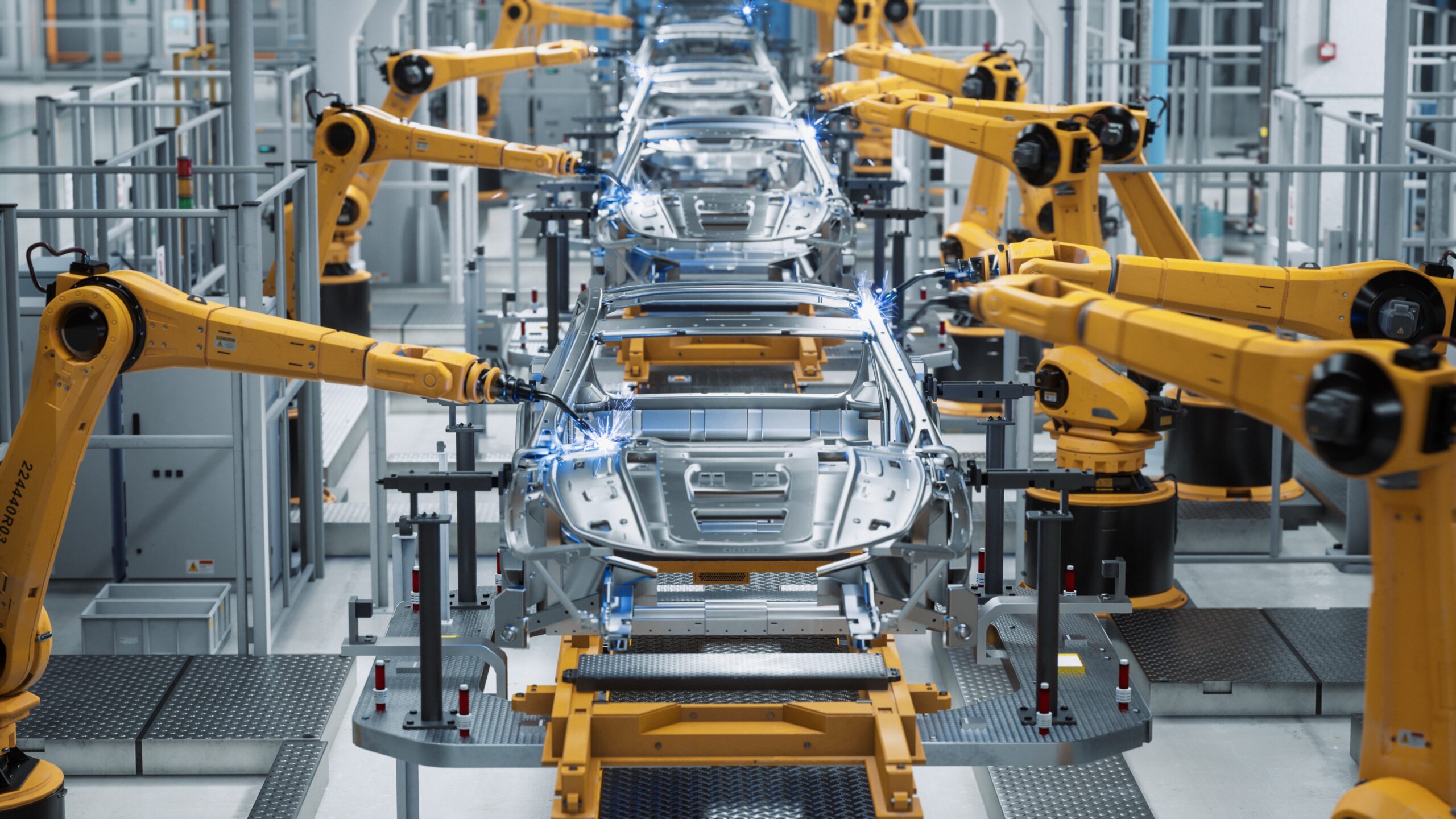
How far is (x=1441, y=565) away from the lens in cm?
381

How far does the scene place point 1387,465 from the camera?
3.65 m

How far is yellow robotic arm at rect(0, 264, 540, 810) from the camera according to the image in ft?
16.9

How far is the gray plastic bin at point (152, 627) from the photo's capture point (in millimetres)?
7059

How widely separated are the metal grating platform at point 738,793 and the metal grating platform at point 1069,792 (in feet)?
1.71

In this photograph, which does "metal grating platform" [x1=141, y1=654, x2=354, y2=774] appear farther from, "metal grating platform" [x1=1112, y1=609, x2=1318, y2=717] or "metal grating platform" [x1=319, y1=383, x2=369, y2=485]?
"metal grating platform" [x1=1112, y1=609, x2=1318, y2=717]

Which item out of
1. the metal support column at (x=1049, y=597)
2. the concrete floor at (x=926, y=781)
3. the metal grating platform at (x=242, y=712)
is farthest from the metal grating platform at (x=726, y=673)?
the metal grating platform at (x=242, y=712)

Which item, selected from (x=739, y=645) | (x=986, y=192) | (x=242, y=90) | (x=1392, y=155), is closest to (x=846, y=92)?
(x=986, y=192)

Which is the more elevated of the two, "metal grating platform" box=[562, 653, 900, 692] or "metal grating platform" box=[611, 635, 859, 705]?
"metal grating platform" box=[562, 653, 900, 692]

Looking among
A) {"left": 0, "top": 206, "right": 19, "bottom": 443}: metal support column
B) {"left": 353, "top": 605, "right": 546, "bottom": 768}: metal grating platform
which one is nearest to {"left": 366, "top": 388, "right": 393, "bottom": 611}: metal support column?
{"left": 353, "top": 605, "right": 546, "bottom": 768}: metal grating platform

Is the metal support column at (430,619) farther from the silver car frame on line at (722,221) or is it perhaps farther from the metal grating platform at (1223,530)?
the metal grating platform at (1223,530)

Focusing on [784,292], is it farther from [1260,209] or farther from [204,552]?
[1260,209]

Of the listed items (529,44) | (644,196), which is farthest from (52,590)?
(529,44)

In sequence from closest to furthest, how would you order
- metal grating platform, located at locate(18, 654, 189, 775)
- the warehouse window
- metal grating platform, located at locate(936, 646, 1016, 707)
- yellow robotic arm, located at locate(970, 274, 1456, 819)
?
yellow robotic arm, located at locate(970, 274, 1456, 819), metal grating platform, located at locate(18, 654, 189, 775), metal grating platform, located at locate(936, 646, 1016, 707), the warehouse window

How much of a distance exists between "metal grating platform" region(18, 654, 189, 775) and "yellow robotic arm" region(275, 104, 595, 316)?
2.43 m
